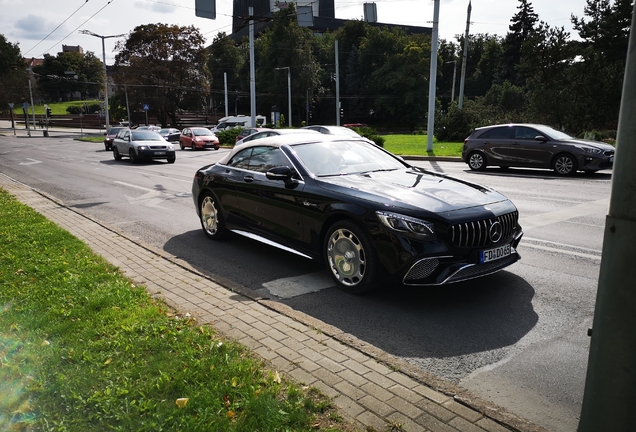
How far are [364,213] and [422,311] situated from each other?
107 centimetres

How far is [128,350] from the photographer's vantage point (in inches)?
149

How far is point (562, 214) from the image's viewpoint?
30.7 feet

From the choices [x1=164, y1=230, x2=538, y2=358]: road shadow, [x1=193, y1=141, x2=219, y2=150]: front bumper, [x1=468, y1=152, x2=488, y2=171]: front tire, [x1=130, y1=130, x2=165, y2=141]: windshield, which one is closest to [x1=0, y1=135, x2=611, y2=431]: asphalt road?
[x1=164, y1=230, x2=538, y2=358]: road shadow

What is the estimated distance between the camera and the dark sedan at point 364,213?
15.9ft

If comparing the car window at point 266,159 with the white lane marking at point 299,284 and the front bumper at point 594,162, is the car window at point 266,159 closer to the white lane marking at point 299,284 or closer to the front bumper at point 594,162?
the white lane marking at point 299,284

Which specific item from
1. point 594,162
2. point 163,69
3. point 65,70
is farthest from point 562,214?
point 65,70

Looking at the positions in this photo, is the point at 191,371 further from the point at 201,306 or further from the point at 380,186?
the point at 380,186

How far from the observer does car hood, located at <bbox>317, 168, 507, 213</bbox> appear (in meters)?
5.08

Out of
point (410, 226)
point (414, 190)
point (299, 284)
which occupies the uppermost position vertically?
point (414, 190)

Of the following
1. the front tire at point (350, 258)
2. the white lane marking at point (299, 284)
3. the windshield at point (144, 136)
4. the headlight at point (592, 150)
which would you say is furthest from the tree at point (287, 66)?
the front tire at point (350, 258)

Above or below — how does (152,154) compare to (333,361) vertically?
below

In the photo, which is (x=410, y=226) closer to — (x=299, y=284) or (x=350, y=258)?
(x=350, y=258)

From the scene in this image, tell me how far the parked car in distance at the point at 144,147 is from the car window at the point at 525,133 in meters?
15.0

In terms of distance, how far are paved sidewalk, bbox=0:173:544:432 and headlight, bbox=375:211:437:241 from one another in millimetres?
1165
